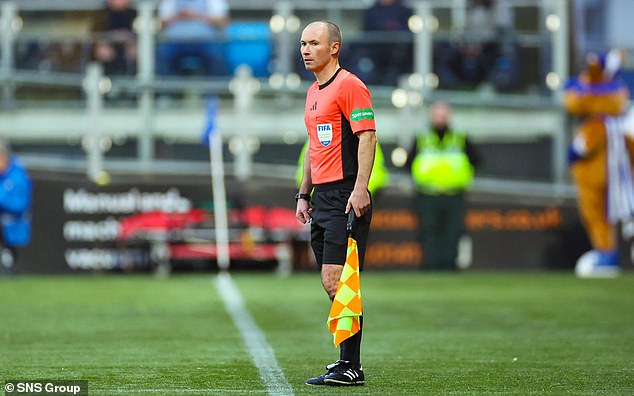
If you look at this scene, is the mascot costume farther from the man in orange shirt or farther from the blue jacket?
the man in orange shirt

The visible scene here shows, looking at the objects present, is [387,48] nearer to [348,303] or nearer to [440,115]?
[440,115]

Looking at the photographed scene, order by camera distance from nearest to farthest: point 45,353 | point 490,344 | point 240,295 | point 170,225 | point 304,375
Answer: point 304,375
point 45,353
point 490,344
point 240,295
point 170,225

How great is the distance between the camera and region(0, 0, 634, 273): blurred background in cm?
2108

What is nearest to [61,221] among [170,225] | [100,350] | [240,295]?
[170,225]

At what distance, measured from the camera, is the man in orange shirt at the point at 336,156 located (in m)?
8.20

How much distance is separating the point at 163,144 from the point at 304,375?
506 inches

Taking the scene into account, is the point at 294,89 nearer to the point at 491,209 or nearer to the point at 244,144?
the point at 244,144

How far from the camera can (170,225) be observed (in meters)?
20.8

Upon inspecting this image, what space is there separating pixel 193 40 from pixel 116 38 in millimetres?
1113

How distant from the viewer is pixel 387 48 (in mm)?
21281

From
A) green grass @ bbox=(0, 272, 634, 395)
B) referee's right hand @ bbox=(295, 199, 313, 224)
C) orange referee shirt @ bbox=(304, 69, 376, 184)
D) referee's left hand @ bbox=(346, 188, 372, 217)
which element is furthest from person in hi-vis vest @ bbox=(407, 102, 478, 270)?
referee's left hand @ bbox=(346, 188, 372, 217)

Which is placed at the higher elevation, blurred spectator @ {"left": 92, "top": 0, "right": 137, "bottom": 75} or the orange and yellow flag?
blurred spectator @ {"left": 92, "top": 0, "right": 137, "bottom": 75}

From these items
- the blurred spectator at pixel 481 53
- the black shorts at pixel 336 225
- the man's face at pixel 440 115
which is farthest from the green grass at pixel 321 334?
the blurred spectator at pixel 481 53

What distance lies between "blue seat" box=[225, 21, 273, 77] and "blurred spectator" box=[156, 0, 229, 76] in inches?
5.1
